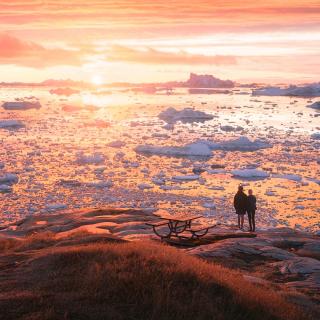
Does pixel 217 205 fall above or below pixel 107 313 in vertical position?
below

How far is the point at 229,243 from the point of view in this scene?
11281mm

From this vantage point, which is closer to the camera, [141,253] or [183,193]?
[141,253]

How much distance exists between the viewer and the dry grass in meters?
6.06

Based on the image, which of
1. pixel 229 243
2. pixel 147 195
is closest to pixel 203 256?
pixel 229 243

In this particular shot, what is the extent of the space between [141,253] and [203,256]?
9.00 feet

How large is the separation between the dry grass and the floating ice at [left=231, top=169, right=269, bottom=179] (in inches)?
735

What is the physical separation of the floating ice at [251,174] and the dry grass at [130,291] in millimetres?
18671

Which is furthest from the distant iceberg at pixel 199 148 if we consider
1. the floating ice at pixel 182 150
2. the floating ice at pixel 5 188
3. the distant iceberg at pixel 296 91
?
the distant iceberg at pixel 296 91

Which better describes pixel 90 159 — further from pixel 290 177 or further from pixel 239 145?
pixel 290 177

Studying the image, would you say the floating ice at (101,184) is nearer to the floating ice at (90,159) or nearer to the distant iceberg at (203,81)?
the floating ice at (90,159)

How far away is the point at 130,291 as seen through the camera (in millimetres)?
6496

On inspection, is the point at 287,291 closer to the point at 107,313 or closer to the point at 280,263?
the point at 280,263

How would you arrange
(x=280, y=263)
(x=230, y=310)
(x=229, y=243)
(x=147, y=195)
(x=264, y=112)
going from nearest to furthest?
(x=230, y=310)
(x=280, y=263)
(x=229, y=243)
(x=147, y=195)
(x=264, y=112)

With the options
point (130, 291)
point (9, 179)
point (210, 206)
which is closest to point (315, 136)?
point (210, 206)
